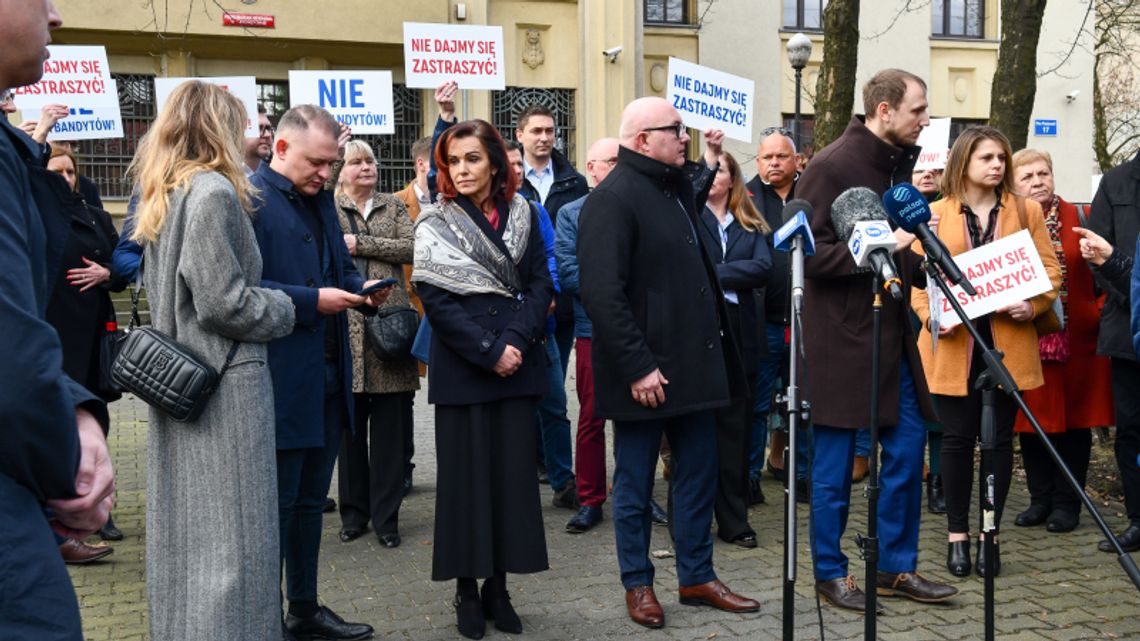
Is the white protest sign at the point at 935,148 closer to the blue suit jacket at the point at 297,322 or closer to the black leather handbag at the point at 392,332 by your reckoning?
the black leather handbag at the point at 392,332

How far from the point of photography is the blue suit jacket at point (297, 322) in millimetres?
4863

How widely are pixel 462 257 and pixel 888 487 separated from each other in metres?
2.28


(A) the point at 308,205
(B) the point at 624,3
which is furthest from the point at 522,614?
(B) the point at 624,3

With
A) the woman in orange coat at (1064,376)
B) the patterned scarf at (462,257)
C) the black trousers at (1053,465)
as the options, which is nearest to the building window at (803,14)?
the woman in orange coat at (1064,376)

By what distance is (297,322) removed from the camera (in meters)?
4.68

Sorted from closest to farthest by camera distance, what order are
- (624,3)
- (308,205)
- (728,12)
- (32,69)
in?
(32,69)
(308,205)
(624,3)
(728,12)

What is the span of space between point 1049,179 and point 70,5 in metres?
17.2

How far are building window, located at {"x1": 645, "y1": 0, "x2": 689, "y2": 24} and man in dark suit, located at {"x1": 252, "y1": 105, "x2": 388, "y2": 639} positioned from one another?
21.8 m

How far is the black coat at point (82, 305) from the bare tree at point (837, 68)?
7.13 m

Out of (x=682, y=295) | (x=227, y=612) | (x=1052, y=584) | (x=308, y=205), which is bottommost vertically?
(x=1052, y=584)

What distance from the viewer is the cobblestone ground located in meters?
5.38

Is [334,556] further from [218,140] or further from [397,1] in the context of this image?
[397,1]

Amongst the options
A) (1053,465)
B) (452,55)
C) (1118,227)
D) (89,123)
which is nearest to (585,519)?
(1053,465)

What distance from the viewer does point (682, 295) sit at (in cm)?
547
